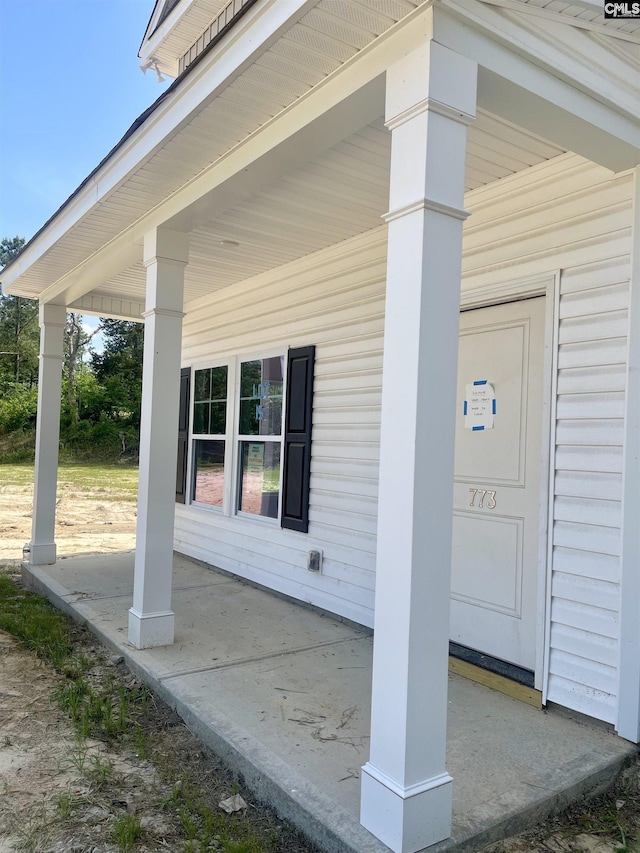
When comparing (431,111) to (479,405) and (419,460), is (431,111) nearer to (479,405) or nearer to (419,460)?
(419,460)

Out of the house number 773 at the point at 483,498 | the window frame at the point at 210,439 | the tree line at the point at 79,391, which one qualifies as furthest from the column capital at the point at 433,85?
the tree line at the point at 79,391

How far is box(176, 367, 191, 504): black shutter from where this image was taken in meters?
6.79

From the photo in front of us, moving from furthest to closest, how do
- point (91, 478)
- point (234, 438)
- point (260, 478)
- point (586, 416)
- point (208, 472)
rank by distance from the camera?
point (91, 478), point (208, 472), point (234, 438), point (260, 478), point (586, 416)

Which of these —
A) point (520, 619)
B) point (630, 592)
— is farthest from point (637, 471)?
point (520, 619)

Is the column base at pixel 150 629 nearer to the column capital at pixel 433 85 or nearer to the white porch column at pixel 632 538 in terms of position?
the white porch column at pixel 632 538

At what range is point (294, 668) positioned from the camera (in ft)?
11.6

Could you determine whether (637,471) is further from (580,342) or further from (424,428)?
(424,428)

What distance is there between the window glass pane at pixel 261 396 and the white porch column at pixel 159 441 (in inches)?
62.1

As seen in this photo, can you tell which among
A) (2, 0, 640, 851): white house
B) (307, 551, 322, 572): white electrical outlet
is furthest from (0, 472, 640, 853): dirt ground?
(307, 551, 322, 572): white electrical outlet

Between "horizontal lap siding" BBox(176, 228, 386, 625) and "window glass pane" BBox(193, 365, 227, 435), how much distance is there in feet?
2.15

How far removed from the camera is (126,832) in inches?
84.9

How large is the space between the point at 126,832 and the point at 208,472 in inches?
175

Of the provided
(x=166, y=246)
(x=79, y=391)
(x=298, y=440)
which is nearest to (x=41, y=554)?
(x=298, y=440)

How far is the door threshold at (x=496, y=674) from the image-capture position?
10.3 ft
